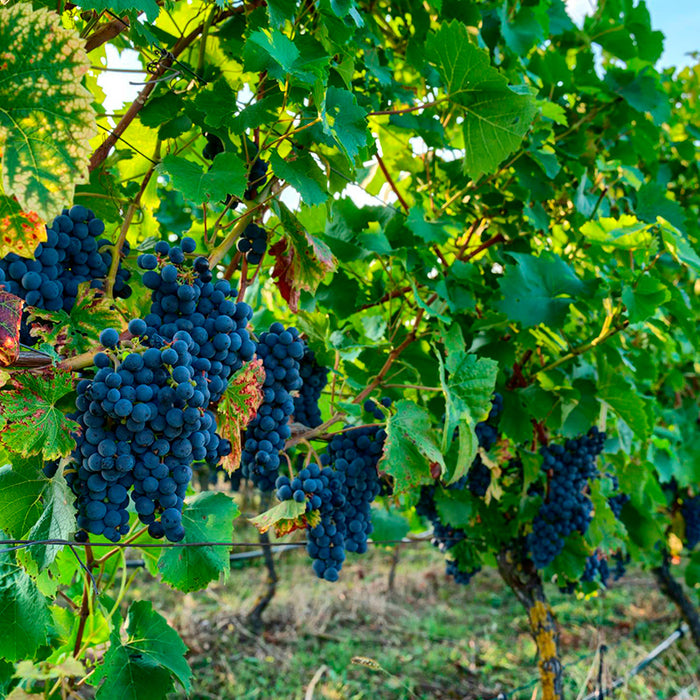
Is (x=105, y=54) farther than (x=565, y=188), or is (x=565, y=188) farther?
(x=565, y=188)

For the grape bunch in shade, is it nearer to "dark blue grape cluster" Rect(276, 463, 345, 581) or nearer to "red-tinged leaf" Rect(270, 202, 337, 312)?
"red-tinged leaf" Rect(270, 202, 337, 312)

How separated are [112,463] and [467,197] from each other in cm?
164

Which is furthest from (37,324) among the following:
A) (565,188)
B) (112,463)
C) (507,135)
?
(565,188)

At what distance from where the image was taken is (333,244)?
5.74 feet

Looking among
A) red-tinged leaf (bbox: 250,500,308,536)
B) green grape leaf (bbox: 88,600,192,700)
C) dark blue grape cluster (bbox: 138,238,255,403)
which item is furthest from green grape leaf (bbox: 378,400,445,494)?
green grape leaf (bbox: 88,600,192,700)

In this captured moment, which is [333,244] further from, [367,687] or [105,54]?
[367,687]

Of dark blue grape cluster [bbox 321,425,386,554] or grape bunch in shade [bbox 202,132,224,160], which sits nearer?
grape bunch in shade [bbox 202,132,224,160]

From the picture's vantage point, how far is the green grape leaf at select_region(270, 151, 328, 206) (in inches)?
45.0

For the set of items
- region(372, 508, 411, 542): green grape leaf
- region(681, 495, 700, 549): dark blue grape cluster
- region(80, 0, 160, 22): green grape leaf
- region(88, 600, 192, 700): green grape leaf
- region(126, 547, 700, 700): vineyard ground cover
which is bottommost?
region(126, 547, 700, 700): vineyard ground cover

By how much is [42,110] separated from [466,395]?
1.13m

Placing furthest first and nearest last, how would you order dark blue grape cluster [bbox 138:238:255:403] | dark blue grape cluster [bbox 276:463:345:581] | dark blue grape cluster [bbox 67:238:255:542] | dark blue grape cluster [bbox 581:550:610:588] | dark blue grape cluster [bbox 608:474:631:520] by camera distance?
1. dark blue grape cluster [bbox 608:474:631:520]
2. dark blue grape cluster [bbox 581:550:610:588]
3. dark blue grape cluster [bbox 276:463:345:581]
4. dark blue grape cluster [bbox 138:238:255:403]
5. dark blue grape cluster [bbox 67:238:255:542]

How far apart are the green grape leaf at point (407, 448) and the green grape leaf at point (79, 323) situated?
2.16 ft

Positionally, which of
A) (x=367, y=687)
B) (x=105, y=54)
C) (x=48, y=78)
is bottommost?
(x=367, y=687)

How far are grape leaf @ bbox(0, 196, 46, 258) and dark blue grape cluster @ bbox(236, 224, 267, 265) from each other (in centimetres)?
46
